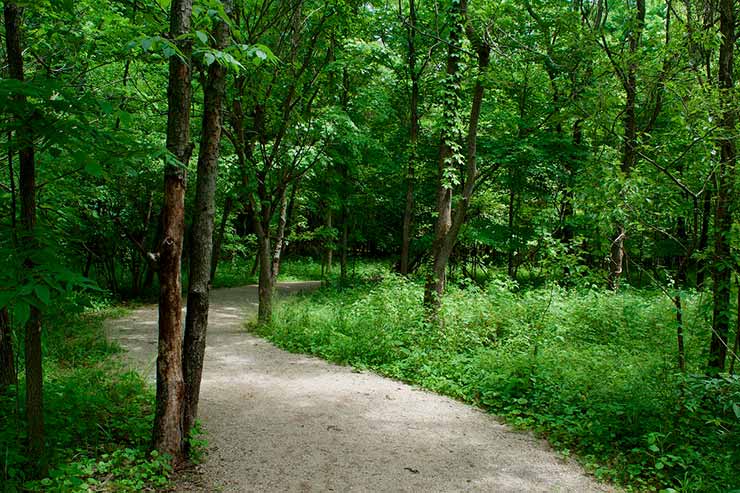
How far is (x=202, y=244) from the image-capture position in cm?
421

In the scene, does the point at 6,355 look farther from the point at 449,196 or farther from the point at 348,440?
→ the point at 449,196

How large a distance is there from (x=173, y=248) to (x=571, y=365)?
5305 mm

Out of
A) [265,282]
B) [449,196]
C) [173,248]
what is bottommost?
[265,282]

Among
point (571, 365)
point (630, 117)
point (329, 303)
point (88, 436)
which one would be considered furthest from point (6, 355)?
point (630, 117)

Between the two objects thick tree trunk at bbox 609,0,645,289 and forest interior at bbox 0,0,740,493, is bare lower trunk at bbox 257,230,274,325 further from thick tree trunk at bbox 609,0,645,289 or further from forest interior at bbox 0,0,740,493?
thick tree trunk at bbox 609,0,645,289

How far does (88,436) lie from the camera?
404cm

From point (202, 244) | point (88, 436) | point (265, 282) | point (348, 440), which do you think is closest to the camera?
point (88, 436)

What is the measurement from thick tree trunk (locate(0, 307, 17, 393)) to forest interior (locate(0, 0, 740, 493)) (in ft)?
0.11

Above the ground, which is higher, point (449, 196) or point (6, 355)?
point (449, 196)

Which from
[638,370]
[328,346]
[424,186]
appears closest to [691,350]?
[638,370]

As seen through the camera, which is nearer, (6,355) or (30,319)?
(30,319)

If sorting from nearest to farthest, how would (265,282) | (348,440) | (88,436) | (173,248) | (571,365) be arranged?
(173,248) → (88,436) → (348,440) → (571,365) → (265,282)

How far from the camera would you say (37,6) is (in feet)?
11.0

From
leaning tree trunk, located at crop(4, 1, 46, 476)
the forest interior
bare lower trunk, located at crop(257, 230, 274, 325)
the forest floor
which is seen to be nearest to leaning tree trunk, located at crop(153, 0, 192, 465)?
the forest interior
